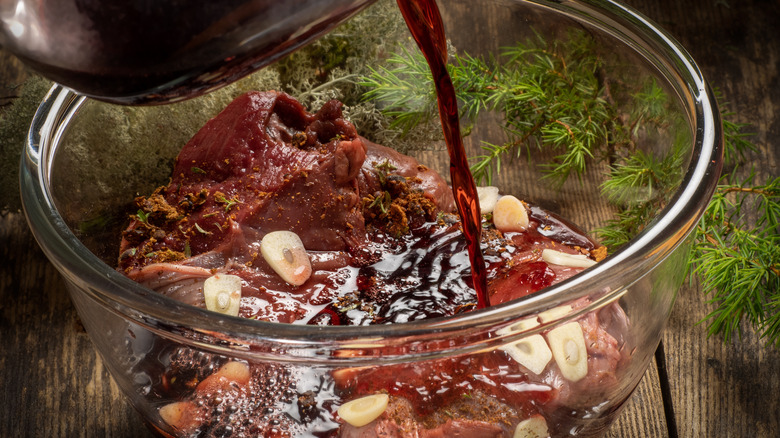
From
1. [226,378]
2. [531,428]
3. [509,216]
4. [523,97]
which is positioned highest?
[523,97]

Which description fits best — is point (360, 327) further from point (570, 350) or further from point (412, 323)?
point (570, 350)

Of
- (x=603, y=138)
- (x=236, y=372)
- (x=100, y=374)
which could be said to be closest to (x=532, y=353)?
(x=236, y=372)

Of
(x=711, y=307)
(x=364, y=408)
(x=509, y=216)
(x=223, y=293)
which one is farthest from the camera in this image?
(x=711, y=307)

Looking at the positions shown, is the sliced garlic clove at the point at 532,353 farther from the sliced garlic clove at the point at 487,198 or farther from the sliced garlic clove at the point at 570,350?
the sliced garlic clove at the point at 487,198

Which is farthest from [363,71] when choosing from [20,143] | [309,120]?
[20,143]

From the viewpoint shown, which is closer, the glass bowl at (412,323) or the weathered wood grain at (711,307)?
the glass bowl at (412,323)

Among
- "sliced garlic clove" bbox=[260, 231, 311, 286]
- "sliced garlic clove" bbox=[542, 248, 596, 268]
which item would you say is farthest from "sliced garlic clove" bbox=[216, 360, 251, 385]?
"sliced garlic clove" bbox=[542, 248, 596, 268]

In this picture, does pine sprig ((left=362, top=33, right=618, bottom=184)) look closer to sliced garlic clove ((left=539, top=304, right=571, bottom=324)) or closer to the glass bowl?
the glass bowl

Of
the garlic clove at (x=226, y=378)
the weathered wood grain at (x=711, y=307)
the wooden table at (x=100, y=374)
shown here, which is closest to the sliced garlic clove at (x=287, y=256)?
the garlic clove at (x=226, y=378)
